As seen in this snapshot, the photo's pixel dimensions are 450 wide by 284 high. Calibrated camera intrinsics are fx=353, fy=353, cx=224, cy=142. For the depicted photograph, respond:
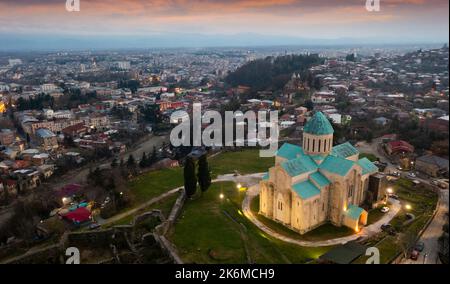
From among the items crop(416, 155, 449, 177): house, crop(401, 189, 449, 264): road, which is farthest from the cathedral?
crop(416, 155, 449, 177): house

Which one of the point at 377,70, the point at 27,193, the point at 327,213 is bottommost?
the point at 27,193

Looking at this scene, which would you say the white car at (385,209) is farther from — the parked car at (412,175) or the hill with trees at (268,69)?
the hill with trees at (268,69)

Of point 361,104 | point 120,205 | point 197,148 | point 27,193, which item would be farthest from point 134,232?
point 361,104

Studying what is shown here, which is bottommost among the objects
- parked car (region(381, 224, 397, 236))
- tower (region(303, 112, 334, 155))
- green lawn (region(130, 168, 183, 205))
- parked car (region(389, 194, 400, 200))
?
green lawn (region(130, 168, 183, 205))

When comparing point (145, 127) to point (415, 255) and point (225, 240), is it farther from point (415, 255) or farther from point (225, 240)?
point (415, 255)

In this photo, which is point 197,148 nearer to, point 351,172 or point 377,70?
point 351,172

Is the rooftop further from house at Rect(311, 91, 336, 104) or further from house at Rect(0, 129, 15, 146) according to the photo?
house at Rect(0, 129, 15, 146)

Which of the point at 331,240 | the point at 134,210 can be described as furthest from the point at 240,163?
the point at 331,240
